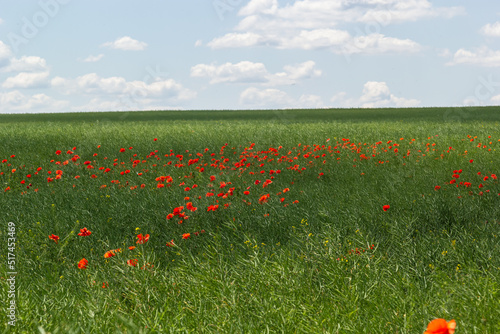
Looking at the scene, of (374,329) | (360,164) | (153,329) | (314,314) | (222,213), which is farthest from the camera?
(360,164)

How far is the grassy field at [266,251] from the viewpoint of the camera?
2.70m

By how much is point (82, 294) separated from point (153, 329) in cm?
132

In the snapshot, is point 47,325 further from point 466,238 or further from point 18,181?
point 18,181

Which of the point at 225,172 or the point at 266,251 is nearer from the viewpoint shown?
the point at 266,251

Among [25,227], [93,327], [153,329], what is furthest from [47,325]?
[25,227]

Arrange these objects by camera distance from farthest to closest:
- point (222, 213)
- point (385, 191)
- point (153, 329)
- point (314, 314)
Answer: point (385, 191) < point (222, 213) < point (314, 314) < point (153, 329)

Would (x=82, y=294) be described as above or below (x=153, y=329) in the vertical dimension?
below

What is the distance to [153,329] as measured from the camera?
2.32m

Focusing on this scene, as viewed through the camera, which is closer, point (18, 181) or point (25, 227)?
point (25, 227)

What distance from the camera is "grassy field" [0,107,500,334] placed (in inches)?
106

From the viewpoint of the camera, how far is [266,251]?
402 centimetres

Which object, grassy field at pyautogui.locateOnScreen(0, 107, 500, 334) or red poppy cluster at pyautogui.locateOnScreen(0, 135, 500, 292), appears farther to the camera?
red poppy cluster at pyautogui.locateOnScreen(0, 135, 500, 292)

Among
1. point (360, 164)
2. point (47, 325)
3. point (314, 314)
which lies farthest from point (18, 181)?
point (314, 314)

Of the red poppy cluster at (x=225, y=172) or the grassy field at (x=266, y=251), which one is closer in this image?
the grassy field at (x=266, y=251)
